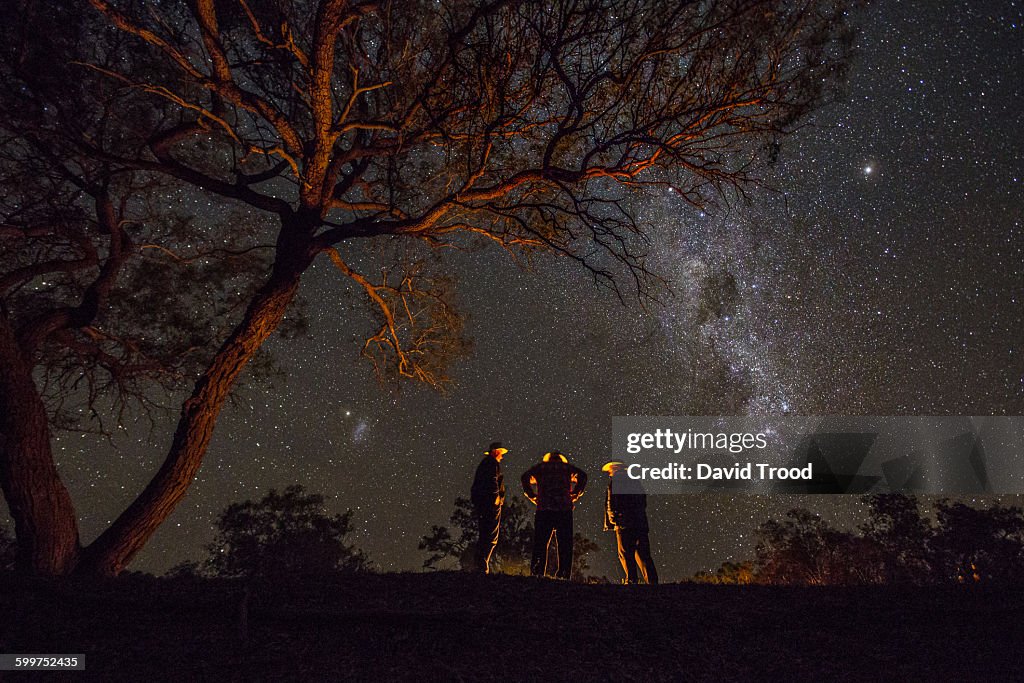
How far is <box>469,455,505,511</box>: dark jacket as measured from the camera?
8.67 m

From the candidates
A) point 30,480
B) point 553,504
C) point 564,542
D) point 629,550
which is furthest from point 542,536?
point 30,480

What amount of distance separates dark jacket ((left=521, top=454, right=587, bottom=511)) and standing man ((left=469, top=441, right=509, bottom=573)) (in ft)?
1.24

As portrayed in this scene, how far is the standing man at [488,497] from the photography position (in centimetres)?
857

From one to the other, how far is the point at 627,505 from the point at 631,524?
0.81ft

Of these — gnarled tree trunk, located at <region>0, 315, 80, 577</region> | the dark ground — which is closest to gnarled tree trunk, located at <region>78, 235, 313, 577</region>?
gnarled tree trunk, located at <region>0, 315, 80, 577</region>

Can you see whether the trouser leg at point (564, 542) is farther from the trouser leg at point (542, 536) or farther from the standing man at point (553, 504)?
the trouser leg at point (542, 536)

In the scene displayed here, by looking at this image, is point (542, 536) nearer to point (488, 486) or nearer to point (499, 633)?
point (488, 486)

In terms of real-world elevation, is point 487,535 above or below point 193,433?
below

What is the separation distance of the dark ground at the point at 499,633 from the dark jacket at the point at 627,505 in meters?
3.05

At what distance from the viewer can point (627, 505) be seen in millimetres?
8586

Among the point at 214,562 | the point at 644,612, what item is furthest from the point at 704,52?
the point at 214,562

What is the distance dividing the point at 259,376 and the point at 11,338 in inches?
179

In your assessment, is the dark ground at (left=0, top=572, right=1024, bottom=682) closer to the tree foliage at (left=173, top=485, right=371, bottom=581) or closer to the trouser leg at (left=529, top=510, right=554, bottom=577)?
the trouser leg at (left=529, top=510, right=554, bottom=577)

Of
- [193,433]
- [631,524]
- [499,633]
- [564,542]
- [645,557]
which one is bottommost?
[499,633]
